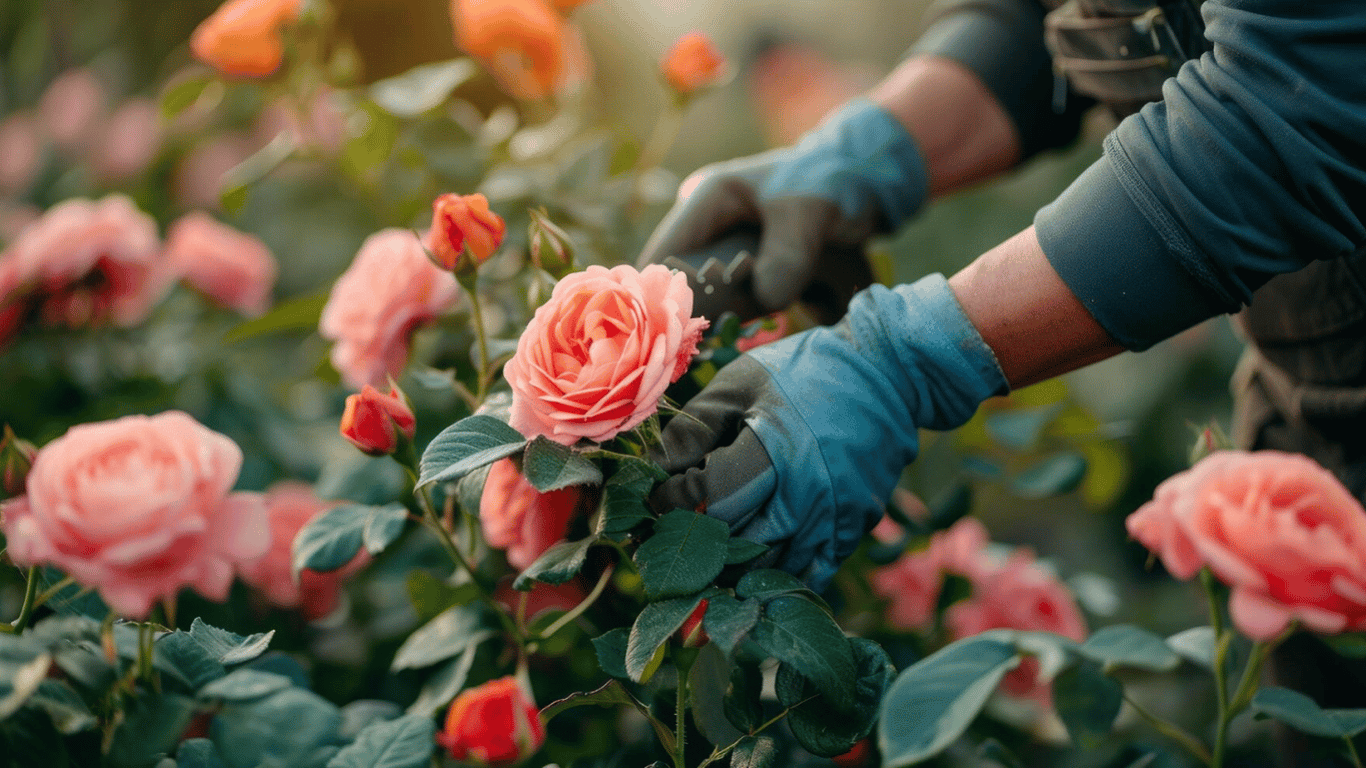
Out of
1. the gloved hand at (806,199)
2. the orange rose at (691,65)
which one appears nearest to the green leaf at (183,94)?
the orange rose at (691,65)

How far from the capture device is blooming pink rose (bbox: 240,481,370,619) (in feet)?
4.45

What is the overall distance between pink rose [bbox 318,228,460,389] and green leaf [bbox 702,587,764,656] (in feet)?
1.81

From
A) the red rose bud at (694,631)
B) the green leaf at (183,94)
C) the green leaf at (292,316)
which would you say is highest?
the green leaf at (183,94)

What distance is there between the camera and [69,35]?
3127 mm

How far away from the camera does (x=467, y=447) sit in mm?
812

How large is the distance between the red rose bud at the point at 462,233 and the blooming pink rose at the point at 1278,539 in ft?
2.28

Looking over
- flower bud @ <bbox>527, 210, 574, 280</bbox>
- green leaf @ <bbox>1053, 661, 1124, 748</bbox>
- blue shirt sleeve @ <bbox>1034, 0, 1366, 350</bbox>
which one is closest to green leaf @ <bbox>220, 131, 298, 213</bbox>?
flower bud @ <bbox>527, 210, 574, 280</bbox>

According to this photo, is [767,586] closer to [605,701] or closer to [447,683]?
[605,701]

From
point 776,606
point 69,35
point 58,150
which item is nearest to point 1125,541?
point 776,606

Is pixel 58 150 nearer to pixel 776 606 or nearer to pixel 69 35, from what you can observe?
pixel 69 35

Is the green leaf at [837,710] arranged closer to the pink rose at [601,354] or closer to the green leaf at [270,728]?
the pink rose at [601,354]

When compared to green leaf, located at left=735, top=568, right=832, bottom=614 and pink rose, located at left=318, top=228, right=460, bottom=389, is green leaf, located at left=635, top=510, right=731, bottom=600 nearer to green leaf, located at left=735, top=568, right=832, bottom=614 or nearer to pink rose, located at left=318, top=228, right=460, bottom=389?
green leaf, located at left=735, top=568, right=832, bottom=614

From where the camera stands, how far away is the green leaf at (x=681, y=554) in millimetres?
795

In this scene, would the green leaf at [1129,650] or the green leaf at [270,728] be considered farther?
the green leaf at [1129,650]
